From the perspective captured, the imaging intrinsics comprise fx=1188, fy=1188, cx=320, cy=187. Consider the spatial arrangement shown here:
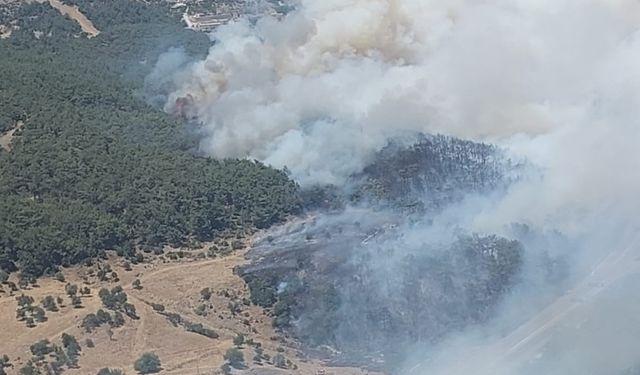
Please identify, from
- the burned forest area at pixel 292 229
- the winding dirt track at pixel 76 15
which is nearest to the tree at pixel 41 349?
the burned forest area at pixel 292 229

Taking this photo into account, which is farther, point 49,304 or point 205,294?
point 205,294

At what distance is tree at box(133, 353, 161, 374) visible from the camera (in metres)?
48.7

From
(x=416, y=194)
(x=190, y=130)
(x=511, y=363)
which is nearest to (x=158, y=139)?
(x=190, y=130)

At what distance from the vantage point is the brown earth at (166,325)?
4991 cm

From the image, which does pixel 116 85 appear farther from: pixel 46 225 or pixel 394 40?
pixel 46 225

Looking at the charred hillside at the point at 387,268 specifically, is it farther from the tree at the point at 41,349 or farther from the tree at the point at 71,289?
the tree at the point at 41,349

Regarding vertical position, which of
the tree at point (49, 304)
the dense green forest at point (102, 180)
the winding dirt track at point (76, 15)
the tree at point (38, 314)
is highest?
the winding dirt track at point (76, 15)

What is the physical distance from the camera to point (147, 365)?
160 feet

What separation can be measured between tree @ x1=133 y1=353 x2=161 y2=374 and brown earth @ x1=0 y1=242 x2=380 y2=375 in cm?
38

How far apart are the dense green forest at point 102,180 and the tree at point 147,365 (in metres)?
14.3

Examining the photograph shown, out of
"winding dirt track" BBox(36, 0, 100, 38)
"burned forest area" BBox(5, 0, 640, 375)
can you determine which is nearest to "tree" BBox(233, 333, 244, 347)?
"burned forest area" BBox(5, 0, 640, 375)

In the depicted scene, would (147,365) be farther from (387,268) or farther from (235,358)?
(387,268)

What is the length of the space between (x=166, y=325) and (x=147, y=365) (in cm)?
577

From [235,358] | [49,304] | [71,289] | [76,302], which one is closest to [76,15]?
[71,289]
